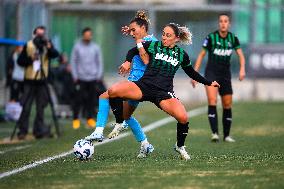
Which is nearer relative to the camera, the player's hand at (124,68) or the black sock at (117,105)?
the player's hand at (124,68)

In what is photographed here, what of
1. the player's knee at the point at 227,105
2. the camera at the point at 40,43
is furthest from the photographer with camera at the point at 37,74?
the player's knee at the point at 227,105

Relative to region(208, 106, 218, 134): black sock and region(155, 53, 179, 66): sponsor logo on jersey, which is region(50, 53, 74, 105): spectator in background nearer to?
region(208, 106, 218, 134): black sock

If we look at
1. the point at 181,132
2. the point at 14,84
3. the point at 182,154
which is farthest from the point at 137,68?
the point at 14,84

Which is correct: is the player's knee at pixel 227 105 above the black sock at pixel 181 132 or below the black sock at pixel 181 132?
below

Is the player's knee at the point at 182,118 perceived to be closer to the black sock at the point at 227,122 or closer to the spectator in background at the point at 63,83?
the black sock at the point at 227,122

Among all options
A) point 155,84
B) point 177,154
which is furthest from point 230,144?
point 155,84

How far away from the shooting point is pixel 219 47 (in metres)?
19.1

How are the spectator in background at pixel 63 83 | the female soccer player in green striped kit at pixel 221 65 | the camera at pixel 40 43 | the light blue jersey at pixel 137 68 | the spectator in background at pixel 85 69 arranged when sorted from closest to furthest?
the light blue jersey at pixel 137 68 < the female soccer player in green striped kit at pixel 221 65 < the camera at pixel 40 43 < the spectator in background at pixel 85 69 < the spectator in background at pixel 63 83

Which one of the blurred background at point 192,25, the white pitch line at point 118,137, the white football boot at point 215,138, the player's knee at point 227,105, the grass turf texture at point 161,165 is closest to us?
the grass turf texture at point 161,165

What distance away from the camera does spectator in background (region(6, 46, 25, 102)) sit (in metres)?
27.0

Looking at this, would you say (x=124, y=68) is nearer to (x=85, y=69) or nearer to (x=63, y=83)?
(x=85, y=69)

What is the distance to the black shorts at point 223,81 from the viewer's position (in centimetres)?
1905

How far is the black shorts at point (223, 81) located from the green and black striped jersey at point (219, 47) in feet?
0.56

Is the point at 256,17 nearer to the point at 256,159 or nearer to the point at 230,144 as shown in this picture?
the point at 230,144
